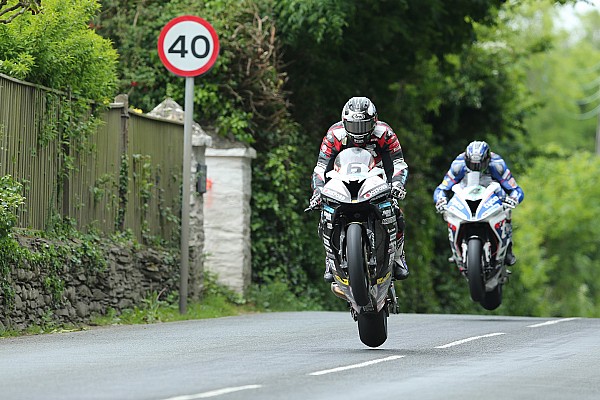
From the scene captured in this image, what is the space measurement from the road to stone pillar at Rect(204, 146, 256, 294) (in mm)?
5502

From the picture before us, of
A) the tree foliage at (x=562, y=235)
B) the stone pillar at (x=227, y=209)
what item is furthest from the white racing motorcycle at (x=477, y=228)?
the tree foliage at (x=562, y=235)

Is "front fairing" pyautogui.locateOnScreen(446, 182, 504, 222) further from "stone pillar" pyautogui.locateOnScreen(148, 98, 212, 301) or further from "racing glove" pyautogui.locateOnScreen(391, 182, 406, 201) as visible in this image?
"racing glove" pyautogui.locateOnScreen(391, 182, 406, 201)

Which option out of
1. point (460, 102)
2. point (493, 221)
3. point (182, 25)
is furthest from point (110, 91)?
point (460, 102)

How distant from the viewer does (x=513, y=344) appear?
44.5ft

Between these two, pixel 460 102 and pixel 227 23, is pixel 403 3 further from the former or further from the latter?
pixel 460 102

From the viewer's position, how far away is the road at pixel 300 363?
928 cm

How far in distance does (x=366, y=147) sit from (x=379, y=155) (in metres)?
0.19

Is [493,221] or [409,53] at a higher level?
[409,53]

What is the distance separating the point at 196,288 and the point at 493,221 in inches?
170

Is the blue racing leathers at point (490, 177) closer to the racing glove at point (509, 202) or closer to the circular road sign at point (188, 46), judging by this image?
the racing glove at point (509, 202)

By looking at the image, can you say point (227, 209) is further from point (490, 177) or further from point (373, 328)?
point (373, 328)

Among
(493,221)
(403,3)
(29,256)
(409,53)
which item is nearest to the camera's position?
(29,256)

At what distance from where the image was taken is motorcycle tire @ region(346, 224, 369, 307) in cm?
1222

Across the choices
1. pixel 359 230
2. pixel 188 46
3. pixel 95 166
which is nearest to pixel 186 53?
pixel 188 46
